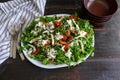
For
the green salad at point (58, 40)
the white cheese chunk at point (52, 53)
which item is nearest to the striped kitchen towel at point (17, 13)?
the green salad at point (58, 40)

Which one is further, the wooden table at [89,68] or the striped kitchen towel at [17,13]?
the striped kitchen towel at [17,13]

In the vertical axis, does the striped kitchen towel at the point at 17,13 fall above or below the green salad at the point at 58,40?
above

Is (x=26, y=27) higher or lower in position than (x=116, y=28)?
higher

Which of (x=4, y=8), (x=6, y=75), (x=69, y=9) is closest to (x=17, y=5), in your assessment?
(x=4, y=8)

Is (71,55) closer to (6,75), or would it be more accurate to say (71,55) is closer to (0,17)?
(6,75)

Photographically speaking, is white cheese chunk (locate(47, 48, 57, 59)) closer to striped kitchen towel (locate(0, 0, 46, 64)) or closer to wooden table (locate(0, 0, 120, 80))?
wooden table (locate(0, 0, 120, 80))

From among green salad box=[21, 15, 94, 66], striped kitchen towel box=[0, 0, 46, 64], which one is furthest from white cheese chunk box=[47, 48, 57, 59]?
striped kitchen towel box=[0, 0, 46, 64]

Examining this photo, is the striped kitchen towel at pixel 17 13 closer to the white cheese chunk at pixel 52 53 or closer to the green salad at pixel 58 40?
the green salad at pixel 58 40

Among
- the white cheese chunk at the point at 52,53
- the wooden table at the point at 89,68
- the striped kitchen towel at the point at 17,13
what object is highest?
the striped kitchen towel at the point at 17,13

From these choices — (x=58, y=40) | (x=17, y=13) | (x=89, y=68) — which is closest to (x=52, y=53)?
(x=58, y=40)
